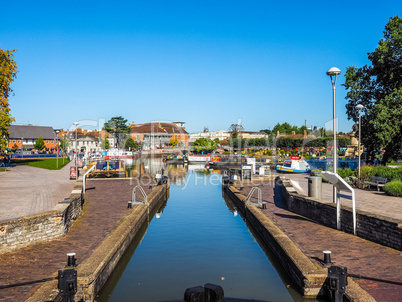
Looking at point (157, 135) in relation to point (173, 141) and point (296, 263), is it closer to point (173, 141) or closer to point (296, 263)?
point (173, 141)

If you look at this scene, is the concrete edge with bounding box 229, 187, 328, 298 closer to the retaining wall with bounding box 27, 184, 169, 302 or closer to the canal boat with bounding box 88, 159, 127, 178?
the retaining wall with bounding box 27, 184, 169, 302

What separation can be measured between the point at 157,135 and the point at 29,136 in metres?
49.8

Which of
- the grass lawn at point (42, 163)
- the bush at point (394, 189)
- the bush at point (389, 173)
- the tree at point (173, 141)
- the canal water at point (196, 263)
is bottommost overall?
the canal water at point (196, 263)

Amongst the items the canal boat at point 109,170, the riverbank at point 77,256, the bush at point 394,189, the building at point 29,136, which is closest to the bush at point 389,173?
the bush at point 394,189

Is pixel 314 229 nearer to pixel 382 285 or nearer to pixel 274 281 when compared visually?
pixel 274 281

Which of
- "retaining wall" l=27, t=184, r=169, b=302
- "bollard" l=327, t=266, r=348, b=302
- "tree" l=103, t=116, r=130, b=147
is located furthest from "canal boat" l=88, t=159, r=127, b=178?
"tree" l=103, t=116, r=130, b=147

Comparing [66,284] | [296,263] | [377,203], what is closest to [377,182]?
[377,203]

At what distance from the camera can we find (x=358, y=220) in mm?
11625

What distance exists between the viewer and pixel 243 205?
19.5 meters

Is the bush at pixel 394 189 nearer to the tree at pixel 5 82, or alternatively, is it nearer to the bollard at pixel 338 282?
the bollard at pixel 338 282

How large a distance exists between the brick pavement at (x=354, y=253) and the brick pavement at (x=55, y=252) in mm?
6378

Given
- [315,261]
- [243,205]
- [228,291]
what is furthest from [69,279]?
[243,205]

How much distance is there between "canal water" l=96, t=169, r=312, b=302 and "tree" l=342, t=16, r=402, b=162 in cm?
1316

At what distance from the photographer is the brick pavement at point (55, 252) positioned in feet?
25.4
